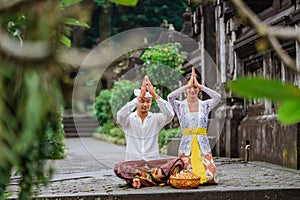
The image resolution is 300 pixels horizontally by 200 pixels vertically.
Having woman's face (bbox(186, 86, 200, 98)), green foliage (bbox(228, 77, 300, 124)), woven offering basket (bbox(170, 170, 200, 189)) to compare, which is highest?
woman's face (bbox(186, 86, 200, 98))

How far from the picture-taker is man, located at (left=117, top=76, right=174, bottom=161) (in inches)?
239

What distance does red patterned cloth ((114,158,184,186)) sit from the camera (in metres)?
5.98

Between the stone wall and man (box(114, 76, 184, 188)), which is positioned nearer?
man (box(114, 76, 184, 188))

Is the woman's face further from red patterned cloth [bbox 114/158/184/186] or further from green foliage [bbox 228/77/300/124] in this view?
green foliage [bbox 228/77/300/124]

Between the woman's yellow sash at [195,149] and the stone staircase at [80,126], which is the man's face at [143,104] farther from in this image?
the stone staircase at [80,126]

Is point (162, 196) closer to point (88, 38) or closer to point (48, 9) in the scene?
point (48, 9)

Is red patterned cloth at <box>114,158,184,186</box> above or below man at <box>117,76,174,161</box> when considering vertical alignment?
below

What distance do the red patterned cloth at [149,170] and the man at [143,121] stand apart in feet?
0.54

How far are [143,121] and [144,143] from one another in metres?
0.24

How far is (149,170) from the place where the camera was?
6.00 meters

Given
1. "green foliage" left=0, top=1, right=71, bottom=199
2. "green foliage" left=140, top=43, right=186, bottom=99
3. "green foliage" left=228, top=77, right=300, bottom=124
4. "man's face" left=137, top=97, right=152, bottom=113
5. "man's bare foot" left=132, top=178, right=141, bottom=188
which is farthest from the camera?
"green foliage" left=140, top=43, right=186, bottom=99

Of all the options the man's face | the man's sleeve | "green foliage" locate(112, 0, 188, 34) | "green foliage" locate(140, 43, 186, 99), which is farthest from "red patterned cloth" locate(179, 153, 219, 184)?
"green foliage" locate(112, 0, 188, 34)

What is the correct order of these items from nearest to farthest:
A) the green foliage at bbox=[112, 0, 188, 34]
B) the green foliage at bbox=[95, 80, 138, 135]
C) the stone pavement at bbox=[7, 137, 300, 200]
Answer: the stone pavement at bbox=[7, 137, 300, 200], the green foliage at bbox=[95, 80, 138, 135], the green foliage at bbox=[112, 0, 188, 34]

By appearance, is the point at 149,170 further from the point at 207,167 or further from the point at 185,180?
the point at 207,167
